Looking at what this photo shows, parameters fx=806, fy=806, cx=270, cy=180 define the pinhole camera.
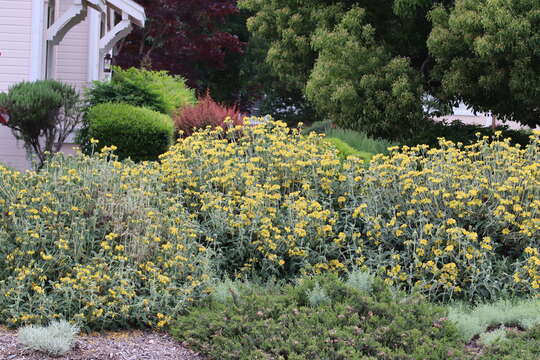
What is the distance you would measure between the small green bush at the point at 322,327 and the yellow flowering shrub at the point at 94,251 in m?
0.38

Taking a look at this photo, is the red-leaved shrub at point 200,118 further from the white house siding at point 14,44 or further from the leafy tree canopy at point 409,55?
the white house siding at point 14,44

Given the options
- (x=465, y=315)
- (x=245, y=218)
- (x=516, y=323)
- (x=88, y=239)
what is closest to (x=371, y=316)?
(x=465, y=315)

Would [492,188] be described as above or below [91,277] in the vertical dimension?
above

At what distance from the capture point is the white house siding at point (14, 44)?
462 inches

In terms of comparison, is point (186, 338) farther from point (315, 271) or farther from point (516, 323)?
point (516, 323)

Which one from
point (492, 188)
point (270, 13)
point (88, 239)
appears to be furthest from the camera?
point (270, 13)

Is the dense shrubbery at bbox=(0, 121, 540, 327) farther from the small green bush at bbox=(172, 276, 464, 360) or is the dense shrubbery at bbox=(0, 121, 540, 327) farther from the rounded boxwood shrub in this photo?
the rounded boxwood shrub

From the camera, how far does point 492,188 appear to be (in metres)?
6.94

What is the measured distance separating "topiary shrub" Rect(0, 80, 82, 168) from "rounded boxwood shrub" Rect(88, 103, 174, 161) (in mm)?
416

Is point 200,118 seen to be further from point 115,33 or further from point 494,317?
point 494,317

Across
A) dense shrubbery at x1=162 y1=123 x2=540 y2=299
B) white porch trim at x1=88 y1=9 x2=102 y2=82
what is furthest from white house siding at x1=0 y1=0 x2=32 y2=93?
dense shrubbery at x1=162 y1=123 x2=540 y2=299

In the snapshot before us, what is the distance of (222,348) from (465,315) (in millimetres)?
1678

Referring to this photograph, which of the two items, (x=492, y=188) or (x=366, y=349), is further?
(x=492, y=188)

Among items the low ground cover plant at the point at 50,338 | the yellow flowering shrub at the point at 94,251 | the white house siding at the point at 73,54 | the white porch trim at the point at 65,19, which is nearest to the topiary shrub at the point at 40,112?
the white porch trim at the point at 65,19
